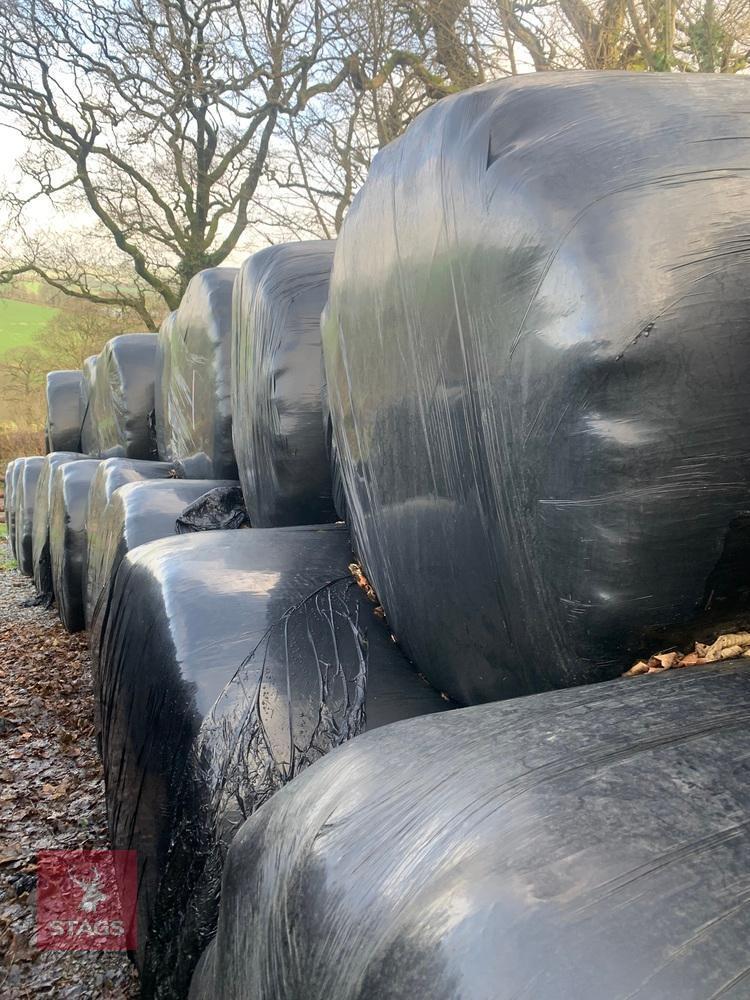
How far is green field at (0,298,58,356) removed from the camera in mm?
17641

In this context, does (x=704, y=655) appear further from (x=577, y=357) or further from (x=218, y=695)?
(x=218, y=695)

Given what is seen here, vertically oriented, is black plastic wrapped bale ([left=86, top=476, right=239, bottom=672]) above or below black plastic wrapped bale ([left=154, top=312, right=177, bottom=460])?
below

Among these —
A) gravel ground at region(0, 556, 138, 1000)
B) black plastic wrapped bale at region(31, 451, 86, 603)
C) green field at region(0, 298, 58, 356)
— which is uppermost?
green field at region(0, 298, 58, 356)

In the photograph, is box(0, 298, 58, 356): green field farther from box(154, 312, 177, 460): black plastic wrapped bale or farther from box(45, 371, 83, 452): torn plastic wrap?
box(154, 312, 177, 460): black plastic wrapped bale

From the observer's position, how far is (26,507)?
222 inches

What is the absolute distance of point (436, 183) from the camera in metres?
0.91

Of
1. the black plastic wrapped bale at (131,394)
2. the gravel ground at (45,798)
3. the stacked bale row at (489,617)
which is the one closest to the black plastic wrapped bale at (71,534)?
the gravel ground at (45,798)

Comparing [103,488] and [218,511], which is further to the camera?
[103,488]

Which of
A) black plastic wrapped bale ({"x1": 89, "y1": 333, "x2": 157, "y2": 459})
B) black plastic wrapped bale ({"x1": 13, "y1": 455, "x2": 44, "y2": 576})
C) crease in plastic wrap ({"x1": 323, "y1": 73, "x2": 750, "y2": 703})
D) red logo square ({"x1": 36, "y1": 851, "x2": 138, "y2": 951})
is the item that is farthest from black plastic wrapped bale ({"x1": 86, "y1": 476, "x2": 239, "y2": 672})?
black plastic wrapped bale ({"x1": 13, "y1": 455, "x2": 44, "y2": 576})

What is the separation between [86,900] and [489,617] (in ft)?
3.43

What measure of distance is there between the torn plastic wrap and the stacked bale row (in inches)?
203

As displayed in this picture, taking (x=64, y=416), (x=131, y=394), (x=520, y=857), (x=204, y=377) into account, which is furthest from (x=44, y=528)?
(x=520, y=857)

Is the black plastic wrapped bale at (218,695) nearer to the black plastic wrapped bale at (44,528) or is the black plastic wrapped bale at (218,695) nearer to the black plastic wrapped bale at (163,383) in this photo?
the black plastic wrapped bale at (163,383)

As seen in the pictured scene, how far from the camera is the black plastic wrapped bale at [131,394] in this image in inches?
153
